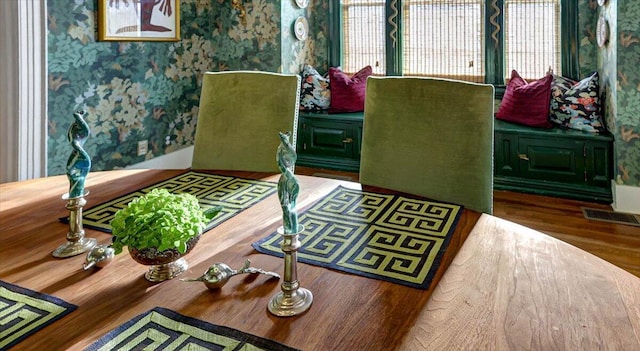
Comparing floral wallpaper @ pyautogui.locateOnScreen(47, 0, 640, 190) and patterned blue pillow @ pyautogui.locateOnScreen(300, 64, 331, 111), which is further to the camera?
patterned blue pillow @ pyautogui.locateOnScreen(300, 64, 331, 111)

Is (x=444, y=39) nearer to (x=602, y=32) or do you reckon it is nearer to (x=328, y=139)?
(x=602, y=32)

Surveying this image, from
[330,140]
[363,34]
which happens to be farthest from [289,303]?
[363,34]

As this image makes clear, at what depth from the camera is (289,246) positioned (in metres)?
0.86

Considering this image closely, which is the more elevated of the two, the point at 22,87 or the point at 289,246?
the point at 22,87

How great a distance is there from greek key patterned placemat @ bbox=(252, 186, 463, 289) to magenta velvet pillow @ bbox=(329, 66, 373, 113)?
318cm

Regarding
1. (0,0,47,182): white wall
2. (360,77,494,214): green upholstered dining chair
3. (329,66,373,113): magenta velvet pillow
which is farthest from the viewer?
(329,66,373,113): magenta velvet pillow

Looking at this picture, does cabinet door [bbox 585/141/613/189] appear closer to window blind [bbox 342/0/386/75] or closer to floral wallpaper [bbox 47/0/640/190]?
floral wallpaper [bbox 47/0/640/190]

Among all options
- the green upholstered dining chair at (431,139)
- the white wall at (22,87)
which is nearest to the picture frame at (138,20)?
the white wall at (22,87)

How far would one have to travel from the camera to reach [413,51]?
472cm

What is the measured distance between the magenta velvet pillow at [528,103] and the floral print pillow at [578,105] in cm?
6

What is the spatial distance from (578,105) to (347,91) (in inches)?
→ 79.6

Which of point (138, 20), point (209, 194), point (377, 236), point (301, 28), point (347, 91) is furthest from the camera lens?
point (301, 28)

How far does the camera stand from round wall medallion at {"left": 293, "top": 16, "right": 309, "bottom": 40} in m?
4.71

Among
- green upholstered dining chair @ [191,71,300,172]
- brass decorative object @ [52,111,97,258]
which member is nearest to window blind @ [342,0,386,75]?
green upholstered dining chair @ [191,71,300,172]
